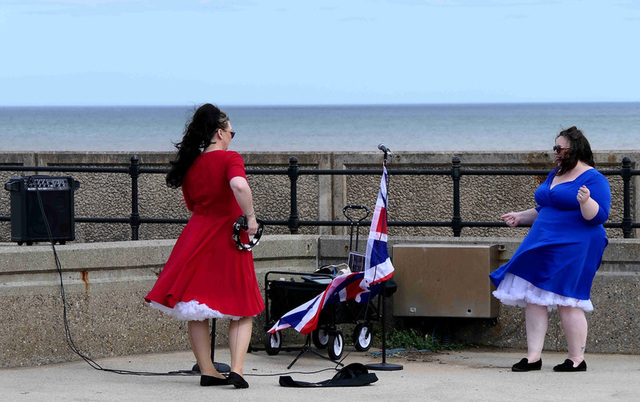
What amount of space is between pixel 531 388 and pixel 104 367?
2.90 metres

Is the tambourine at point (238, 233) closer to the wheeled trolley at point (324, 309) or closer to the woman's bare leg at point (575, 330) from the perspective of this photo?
the wheeled trolley at point (324, 309)

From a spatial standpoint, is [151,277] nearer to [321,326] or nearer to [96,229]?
[321,326]

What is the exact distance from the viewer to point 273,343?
8312 mm

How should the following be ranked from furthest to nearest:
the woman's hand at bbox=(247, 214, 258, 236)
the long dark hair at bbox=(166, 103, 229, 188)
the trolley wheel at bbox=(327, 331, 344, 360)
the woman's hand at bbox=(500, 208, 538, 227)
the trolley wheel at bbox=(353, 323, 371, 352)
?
the trolley wheel at bbox=(353, 323, 371, 352)
the trolley wheel at bbox=(327, 331, 344, 360)
the woman's hand at bbox=(500, 208, 538, 227)
the long dark hair at bbox=(166, 103, 229, 188)
the woman's hand at bbox=(247, 214, 258, 236)

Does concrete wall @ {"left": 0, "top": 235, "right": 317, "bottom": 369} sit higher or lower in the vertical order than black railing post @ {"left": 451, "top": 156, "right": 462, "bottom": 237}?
lower

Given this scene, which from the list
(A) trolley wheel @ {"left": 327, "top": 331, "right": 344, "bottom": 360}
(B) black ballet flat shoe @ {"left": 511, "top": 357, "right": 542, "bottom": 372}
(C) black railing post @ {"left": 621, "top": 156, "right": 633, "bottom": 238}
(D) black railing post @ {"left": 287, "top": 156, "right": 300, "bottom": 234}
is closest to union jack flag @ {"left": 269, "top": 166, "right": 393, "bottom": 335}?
(A) trolley wheel @ {"left": 327, "top": 331, "right": 344, "bottom": 360}

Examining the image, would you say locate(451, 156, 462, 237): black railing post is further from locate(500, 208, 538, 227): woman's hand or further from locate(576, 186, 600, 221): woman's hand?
locate(576, 186, 600, 221): woman's hand

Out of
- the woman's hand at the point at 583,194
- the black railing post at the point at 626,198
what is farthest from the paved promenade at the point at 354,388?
the black railing post at the point at 626,198

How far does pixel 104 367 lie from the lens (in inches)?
302

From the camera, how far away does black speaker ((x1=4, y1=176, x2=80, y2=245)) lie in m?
7.88

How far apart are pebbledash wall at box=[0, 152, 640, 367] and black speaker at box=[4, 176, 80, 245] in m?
0.17

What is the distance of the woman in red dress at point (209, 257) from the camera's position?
662 cm

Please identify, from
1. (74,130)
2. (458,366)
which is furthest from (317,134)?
(458,366)

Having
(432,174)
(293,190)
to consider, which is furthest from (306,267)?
(432,174)
